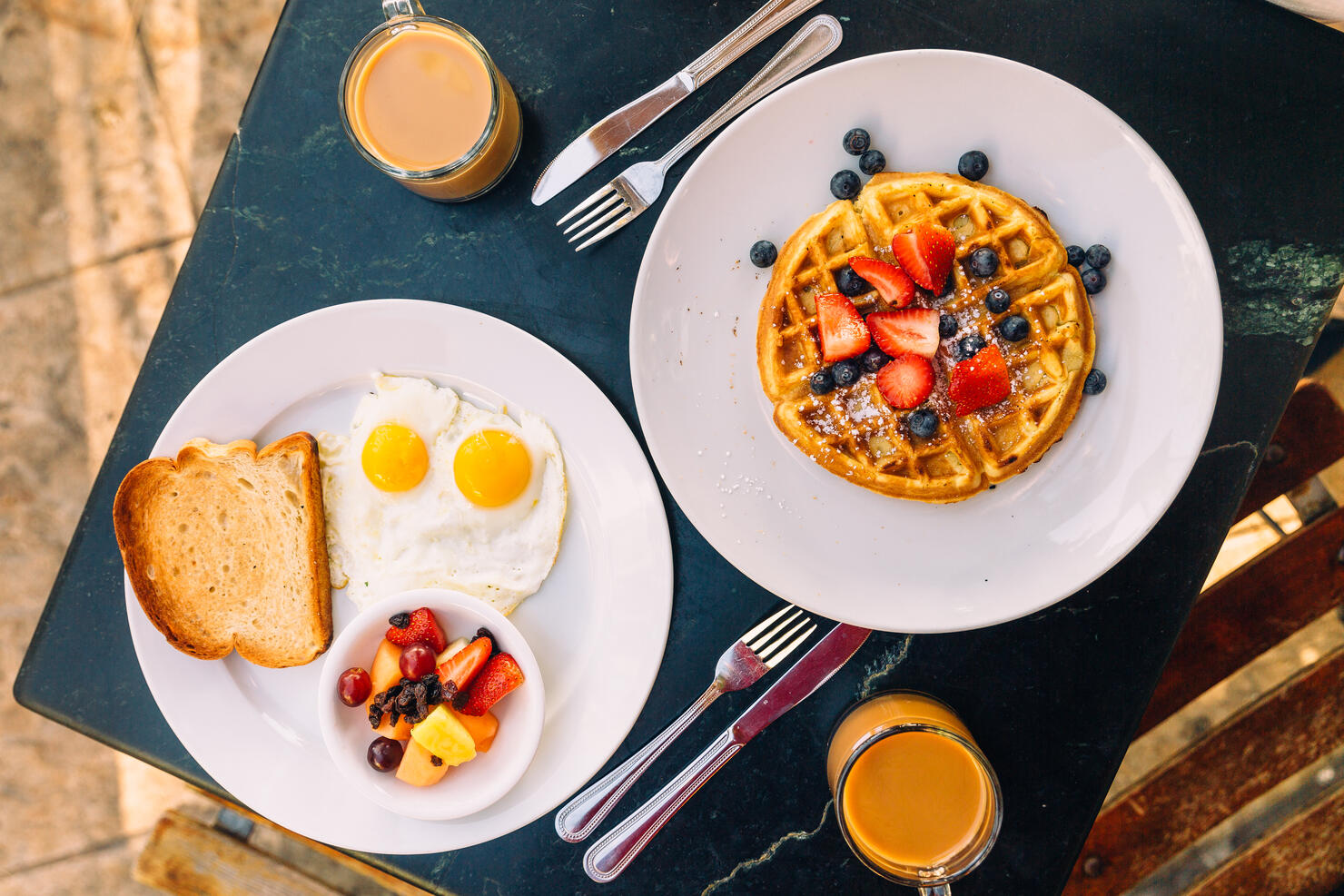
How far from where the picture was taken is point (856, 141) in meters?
2.43

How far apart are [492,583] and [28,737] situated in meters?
3.15

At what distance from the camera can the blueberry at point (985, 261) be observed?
2332 millimetres

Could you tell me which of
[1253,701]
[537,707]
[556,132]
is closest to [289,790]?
[537,707]

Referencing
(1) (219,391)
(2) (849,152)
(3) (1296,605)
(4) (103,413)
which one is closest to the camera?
(2) (849,152)

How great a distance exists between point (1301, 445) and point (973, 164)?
202cm

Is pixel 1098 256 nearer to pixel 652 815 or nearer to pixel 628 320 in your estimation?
pixel 628 320

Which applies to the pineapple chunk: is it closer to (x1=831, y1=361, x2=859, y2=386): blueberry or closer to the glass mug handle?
(x1=831, y1=361, x2=859, y2=386): blueberry

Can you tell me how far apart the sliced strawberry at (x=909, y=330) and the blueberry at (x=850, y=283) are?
0.33ft

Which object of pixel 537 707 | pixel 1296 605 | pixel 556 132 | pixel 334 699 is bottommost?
pixel 1296 605

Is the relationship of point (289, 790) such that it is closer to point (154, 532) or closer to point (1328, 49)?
point (154, 532)

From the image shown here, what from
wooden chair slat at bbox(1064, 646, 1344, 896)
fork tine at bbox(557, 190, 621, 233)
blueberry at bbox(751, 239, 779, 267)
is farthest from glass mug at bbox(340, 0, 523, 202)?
wooden chair slat at bbox(1064, 646, 1344, 896)

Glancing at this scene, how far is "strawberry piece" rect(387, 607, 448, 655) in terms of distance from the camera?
2.59 metres

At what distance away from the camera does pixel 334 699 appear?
251 cm

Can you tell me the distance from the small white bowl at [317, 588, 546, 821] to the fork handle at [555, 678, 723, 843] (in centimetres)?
36
